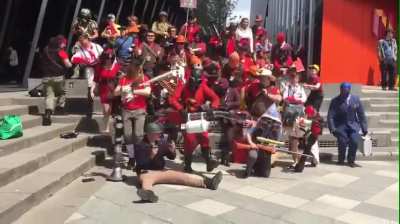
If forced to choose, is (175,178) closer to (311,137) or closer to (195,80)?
(195,80)

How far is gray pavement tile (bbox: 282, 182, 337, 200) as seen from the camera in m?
7.11

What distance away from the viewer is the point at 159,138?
747cm

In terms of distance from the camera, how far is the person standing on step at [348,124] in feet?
30.2

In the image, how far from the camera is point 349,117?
9266 millimetres

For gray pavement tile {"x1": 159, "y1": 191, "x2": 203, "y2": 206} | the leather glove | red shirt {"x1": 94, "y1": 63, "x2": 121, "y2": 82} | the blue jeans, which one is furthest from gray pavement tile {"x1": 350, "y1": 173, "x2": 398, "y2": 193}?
red shirt {"x1": 94, "y1": 63, "x2": 121, "y2": 82}

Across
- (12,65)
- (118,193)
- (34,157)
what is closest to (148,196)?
(118,193)

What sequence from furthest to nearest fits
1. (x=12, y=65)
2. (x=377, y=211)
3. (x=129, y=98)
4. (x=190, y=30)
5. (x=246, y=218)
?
(x=12, y=65) → (x=190, y=30) → (x=129, y=98) → (x=377, y=211) → (x=246, y=218)

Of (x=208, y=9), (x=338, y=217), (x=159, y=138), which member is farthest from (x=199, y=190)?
(x=208, y=9)

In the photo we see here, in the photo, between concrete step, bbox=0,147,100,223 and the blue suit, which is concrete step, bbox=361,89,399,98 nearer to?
the blue suit

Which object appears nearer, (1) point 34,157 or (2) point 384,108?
(1) point 34,157

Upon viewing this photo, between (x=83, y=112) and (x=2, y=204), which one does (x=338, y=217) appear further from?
(x=83, y=112)

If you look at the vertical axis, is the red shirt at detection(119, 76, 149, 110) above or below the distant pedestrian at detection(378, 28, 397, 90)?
below

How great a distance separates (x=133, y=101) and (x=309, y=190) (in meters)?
3.01

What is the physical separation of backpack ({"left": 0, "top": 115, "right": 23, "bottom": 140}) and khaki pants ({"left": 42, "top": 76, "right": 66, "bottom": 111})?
5.14 ft
